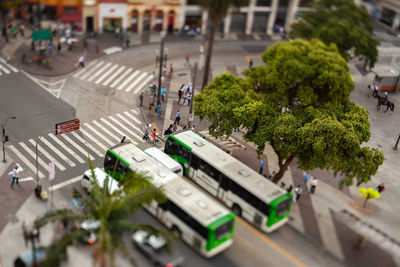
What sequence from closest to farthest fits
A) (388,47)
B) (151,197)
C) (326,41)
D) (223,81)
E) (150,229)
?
(150,229) → (151,197) → (223,81) → (326,41) → (388,47)

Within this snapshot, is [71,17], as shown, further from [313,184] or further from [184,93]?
[313,184]

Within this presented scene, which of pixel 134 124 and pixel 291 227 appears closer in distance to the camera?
pixel 291 227

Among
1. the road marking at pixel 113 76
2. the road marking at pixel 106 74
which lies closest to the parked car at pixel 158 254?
the road marking at pixel 113 76

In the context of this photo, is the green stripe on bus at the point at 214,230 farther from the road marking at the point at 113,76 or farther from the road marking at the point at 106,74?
the road marking at the point at 106,74

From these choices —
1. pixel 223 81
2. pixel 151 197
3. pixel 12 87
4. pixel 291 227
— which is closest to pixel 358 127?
pixel 291 227

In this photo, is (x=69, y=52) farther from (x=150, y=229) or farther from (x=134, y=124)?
(x=150, y=229)

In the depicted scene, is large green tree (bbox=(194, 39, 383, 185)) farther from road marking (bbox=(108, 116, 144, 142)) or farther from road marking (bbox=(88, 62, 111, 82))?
road marking (bbox=(88, 62, 111, 82))

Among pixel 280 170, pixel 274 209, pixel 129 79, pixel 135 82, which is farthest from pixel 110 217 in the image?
pixel 129 79
